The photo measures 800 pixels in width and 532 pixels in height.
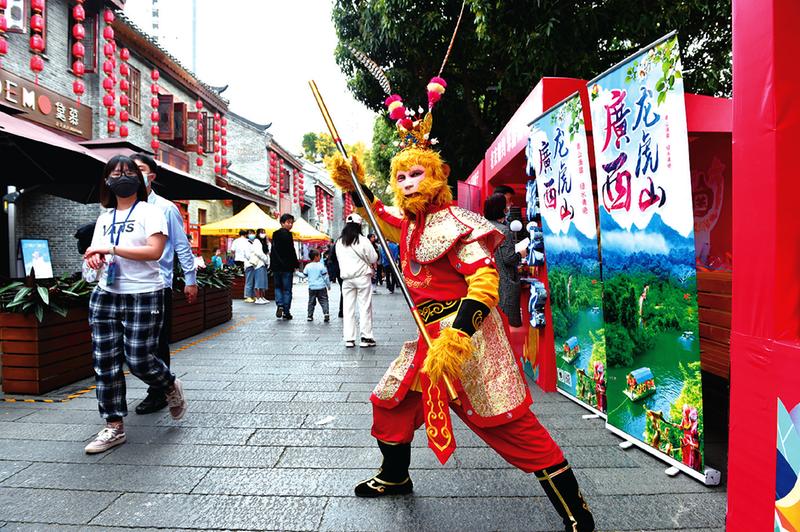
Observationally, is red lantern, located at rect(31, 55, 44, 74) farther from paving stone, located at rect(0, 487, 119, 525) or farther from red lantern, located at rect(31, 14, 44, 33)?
paving stone, located at rect(0, 487, 119, 525)

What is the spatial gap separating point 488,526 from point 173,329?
6.03 metres

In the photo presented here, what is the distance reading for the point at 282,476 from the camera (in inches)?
120

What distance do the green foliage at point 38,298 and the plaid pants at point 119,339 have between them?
1.59m

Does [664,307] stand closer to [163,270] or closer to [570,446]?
[570,446]

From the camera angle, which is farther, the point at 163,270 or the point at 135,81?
the point at 135,81

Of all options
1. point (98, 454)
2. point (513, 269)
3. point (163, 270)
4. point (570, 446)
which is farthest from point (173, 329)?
point (570, 446)

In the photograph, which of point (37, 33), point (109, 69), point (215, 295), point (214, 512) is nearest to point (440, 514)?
point (214, 512)

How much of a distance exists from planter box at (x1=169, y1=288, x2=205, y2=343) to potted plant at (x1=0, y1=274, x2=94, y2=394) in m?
2.24

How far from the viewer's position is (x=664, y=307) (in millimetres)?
3074

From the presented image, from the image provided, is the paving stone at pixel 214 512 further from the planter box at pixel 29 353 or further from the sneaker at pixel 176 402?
the planter box at pixel 29 353

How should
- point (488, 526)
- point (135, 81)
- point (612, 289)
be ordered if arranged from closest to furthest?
point (488, 526) → point (612, 289) → point (135, 81)

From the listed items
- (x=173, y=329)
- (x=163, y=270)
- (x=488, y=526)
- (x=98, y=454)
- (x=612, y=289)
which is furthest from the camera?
(x=173, y=329)

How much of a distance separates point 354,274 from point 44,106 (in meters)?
8.45

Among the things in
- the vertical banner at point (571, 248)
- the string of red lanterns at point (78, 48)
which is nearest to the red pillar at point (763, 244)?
the vertical banner at point (571, 248)
